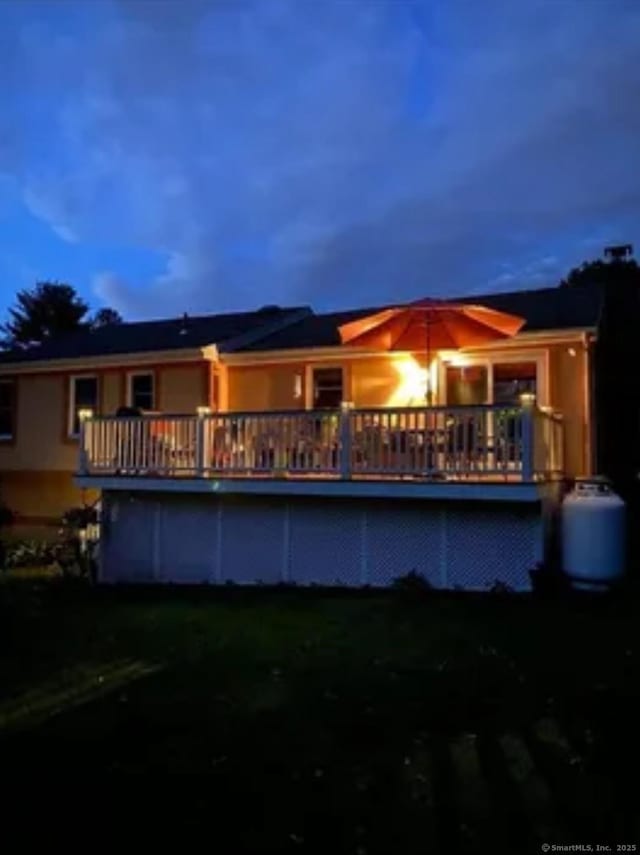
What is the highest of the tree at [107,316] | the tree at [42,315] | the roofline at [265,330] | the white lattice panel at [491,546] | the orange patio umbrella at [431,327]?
the tree at [107,316]

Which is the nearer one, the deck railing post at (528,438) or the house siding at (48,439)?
the deck railing post at (528,438)

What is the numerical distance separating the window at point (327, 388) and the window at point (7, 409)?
7.59m

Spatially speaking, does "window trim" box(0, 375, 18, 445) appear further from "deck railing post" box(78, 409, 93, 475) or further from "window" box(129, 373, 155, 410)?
"deck railing post" box(78, 409, 93, 475)

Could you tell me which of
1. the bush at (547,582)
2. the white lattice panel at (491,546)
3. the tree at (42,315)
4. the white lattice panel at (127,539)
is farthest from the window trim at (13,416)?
the tree at (42,315)

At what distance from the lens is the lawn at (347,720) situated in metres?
3.71

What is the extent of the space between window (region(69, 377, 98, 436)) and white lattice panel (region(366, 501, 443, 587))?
8285 millimetres

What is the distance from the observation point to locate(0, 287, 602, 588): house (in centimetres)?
977

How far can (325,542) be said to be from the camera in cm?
1079

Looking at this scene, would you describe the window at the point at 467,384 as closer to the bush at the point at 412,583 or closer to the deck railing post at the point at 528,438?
the deck railing post at the point at 528,438

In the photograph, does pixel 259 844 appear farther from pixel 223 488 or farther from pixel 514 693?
pixel 223 488

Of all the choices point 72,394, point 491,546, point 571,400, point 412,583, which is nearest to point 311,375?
point 571,400

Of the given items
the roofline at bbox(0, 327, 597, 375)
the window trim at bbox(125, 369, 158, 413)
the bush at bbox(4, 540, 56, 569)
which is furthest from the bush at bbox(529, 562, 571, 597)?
the bush at bbox(4, 540, 56, 569)

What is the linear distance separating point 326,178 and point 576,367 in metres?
15.1

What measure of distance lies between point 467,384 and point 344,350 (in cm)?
240
